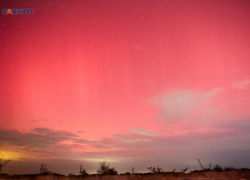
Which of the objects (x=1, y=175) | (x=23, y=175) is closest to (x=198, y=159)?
(x=23, y=175)

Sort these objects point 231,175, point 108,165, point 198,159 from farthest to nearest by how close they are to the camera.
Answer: point 108,165
point 198,159
point 231,175

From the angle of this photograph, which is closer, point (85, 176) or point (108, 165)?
point (85, 176)

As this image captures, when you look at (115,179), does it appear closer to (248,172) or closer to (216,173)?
(216,173)

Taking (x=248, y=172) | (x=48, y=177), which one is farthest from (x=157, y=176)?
(x=48, y=177)

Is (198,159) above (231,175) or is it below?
above

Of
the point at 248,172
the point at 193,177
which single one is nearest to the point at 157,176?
the point at 193,177

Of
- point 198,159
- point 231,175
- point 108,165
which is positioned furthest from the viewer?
point 108,165

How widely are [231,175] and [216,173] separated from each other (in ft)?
2.67

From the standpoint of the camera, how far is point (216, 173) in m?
12.9

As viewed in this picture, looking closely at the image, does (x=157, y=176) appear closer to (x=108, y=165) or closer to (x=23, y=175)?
(x=23, y=175)

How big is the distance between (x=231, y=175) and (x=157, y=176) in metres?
4.32

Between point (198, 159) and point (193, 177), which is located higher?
point (198, 159)

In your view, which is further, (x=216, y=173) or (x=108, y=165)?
(x=108, y=165)

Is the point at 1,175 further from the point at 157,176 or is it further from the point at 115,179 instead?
the point at 157,176
